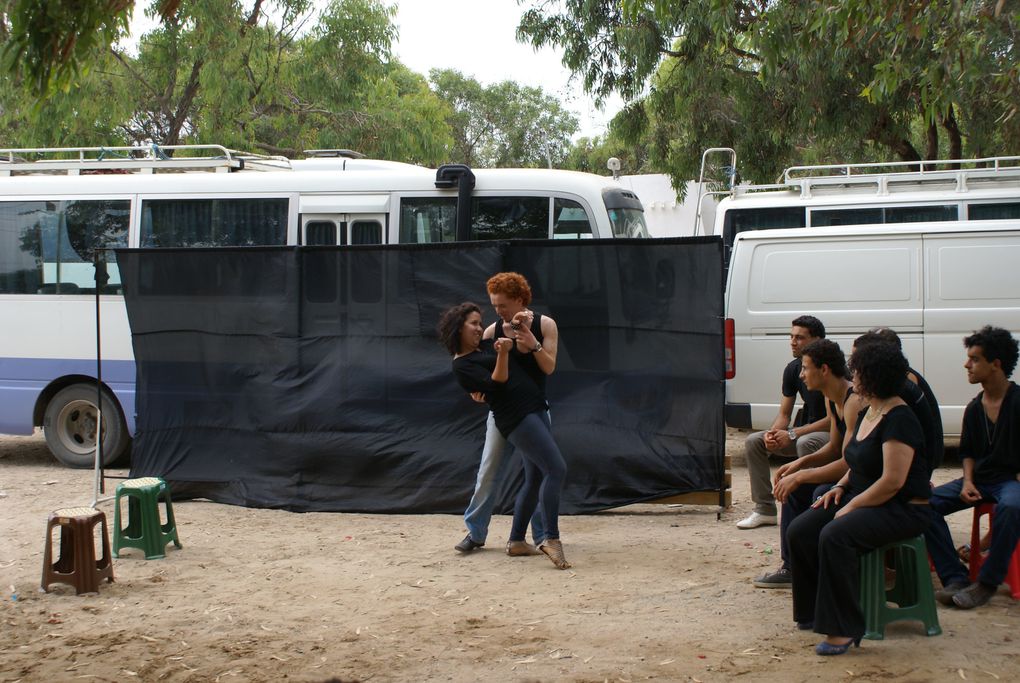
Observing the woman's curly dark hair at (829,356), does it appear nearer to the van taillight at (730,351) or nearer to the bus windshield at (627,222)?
the van taillight at (730,351)

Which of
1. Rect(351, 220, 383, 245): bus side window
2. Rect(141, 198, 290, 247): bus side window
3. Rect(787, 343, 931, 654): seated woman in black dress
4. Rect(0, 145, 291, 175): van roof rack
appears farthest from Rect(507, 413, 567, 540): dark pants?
Rect(0, 145, 291, 175): van roof rack

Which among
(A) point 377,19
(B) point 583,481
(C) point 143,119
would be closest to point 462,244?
(B) point 583,481

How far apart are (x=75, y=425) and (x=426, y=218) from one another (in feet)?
13.4

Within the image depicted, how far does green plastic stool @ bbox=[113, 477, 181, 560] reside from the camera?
7.51m

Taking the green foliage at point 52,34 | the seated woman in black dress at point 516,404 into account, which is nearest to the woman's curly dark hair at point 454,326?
the seated woman in black dress at point 516,404

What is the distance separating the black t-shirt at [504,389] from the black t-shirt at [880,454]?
7.25ft

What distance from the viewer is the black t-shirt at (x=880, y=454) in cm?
A: 512

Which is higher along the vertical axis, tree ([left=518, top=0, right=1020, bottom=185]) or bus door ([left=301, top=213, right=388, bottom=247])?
tree ([left=518, top=0, right=1020, bottom=185])

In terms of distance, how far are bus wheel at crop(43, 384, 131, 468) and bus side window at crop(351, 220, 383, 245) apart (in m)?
2.89

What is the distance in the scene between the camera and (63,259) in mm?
11789

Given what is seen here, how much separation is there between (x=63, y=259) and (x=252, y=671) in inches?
304

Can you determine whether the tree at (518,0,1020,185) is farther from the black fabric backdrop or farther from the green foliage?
the green foliage

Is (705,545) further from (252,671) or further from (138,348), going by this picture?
(138,348)

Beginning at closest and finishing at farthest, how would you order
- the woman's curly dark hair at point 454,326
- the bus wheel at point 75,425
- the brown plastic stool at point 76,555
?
the brown plastic stool at point 76,555 → the woman's curly dark hair at point 454,326 → the bus wheel at point 75,425
